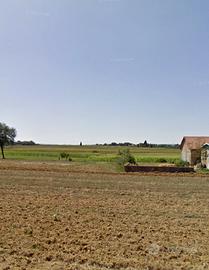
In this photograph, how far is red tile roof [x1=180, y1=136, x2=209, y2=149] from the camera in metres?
54.4

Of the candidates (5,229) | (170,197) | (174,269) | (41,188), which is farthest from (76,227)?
(41,188)

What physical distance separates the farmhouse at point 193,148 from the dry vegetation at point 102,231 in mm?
34468

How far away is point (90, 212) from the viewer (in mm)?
14414

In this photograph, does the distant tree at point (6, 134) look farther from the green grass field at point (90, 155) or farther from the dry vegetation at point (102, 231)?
the dry vegetation at point (102, 231)

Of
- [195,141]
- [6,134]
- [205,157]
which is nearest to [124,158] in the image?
[205,157]

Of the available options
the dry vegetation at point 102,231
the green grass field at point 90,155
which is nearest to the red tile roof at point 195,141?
the green grass field at point 90,155

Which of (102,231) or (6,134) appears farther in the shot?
(6,134)

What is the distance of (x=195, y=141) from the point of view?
5594 centimetres

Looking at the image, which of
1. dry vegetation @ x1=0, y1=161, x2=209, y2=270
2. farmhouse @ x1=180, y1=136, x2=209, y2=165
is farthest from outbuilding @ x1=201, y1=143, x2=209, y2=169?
dry vegetation @ x1=0, y1=161, x2=209, y2=270

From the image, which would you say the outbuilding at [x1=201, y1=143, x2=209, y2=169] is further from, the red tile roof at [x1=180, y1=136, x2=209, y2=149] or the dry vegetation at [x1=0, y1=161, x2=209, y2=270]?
the dry vegetation at [x1=0, y1=161, x2=209, y2=270]

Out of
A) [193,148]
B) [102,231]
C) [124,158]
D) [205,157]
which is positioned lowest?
[102,231]

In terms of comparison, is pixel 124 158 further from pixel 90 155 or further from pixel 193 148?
pixel 90 155

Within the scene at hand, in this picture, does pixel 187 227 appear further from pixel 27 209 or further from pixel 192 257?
pixel 27 209

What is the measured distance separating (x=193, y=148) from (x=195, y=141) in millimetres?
2378
